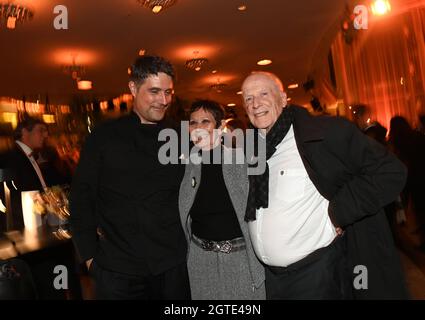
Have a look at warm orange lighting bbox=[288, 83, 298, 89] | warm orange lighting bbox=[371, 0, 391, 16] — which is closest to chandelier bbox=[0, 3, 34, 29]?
warm orange lighting bbox=[371, 0, 391, 16]

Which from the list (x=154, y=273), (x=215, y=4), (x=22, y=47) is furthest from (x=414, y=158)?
(x=22, y=47)

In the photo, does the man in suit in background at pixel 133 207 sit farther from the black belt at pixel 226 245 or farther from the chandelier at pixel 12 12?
the chandelier at pixel 12 12

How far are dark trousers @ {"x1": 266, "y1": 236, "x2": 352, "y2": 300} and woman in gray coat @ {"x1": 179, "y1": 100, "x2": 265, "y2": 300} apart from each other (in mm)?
202

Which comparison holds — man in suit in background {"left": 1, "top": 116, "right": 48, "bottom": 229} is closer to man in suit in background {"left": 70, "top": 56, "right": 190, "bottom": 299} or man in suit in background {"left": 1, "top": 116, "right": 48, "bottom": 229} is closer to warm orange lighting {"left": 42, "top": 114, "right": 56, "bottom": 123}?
man in suit in background {"left": 70, "top": 56, "right": 190, "bottom": 299}

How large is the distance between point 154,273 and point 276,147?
0.82m

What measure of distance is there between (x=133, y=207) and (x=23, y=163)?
1600 millimetres

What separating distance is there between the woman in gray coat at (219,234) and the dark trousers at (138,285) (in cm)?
17

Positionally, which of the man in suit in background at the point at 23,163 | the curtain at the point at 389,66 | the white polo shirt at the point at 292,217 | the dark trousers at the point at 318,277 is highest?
the curtain at the point at 389,66

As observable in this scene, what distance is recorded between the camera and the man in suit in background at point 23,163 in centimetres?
258

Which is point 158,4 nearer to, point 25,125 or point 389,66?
point 25,125

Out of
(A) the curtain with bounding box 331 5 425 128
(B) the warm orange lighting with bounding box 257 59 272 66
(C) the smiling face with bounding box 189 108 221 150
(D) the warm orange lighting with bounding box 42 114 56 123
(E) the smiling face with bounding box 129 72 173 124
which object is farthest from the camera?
(D) the warm orange lighting with bounding box 42 114 56 123

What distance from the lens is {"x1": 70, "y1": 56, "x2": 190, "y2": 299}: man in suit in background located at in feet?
5.52

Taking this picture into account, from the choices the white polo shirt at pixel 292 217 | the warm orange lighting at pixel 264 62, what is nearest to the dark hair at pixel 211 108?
the white polo shirt at pixel 292 217

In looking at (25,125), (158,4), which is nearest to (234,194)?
(25,125)
